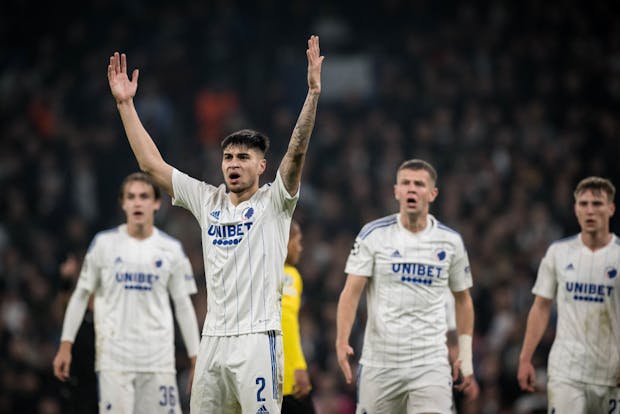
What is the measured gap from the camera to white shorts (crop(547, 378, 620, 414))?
852cm

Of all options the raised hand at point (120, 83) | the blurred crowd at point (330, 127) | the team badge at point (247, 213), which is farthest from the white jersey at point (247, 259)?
the blurred crowd at point (330, 127)

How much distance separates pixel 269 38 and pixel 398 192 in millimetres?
12547

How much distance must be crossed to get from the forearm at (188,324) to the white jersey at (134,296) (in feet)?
0.28

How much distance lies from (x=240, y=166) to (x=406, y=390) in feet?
8.12

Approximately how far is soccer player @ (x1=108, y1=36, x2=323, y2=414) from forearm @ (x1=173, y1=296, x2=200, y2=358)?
2.41 m

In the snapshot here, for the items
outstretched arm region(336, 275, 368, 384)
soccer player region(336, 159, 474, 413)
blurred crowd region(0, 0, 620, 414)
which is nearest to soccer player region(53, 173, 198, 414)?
outstretched arm region(336, 275, 368, 384)

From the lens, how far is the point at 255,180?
278 inches

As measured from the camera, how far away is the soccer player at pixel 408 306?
8.37 metres

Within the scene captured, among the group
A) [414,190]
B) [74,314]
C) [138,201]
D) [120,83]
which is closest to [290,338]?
[414,190]

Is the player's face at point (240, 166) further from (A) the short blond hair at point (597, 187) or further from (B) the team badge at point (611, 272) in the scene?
(B) the team badge at point (611, 272)

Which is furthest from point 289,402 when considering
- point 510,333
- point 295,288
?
point 510,333

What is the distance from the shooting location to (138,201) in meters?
9.45

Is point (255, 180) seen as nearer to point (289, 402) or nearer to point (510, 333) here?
point (289, 402)

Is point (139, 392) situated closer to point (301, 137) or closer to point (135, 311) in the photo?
point (135, 311)
